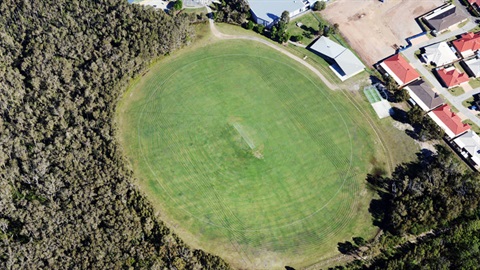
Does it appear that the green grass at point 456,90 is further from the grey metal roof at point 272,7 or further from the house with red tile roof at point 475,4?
the grey metal roof at point 272,7

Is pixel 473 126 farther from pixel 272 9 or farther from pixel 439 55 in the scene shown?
pixel 272 9

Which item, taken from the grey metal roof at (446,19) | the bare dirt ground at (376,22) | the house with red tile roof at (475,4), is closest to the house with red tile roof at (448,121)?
the bare dirt ground at (376,22)

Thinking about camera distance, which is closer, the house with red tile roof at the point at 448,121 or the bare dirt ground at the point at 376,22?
the house with red tile roof at the point at 448,121

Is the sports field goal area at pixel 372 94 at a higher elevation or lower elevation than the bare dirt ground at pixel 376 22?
lower

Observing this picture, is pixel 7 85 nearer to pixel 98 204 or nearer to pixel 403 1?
pixel 98 204

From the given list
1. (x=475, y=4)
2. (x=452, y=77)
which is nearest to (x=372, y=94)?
(x=452, y=77)

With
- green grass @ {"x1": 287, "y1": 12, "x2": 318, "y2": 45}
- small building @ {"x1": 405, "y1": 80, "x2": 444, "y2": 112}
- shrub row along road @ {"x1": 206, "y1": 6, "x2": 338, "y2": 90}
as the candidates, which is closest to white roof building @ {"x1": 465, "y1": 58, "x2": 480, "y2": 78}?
small building @ {"x1": 405, "y1": 80, "x2": 444, "y2": 112}

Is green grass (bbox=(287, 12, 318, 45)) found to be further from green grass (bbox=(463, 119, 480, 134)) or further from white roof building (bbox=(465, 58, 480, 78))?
green grass (bbox=(463, 119, 480, 134))

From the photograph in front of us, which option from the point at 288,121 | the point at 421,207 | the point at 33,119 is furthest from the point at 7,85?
the point at 421,207
